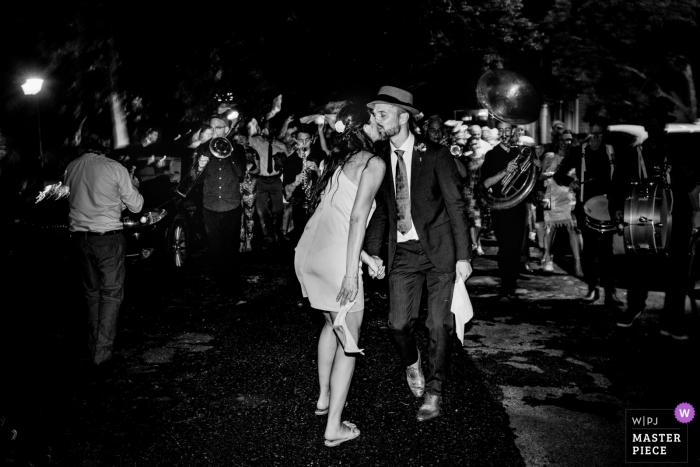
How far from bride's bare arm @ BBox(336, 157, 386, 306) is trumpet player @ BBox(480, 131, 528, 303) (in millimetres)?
4438

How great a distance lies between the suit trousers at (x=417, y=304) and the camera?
16.1 ft

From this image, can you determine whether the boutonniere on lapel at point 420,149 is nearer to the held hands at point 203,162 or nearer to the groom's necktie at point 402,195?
the groom's necktie at point 402,195

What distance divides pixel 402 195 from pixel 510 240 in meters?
3.75

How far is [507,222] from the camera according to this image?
839 cm

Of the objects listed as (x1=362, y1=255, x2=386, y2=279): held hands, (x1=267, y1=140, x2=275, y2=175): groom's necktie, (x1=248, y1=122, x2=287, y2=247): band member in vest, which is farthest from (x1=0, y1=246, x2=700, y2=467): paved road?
(x1=267, y1=140, x2=275, y2=175): groom's necktie

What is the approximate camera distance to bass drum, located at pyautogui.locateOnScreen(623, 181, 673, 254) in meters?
6.61

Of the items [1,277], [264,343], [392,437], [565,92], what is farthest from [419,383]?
[565,92]

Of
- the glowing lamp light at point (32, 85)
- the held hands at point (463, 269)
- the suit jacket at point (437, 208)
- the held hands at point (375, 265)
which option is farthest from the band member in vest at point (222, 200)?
the glowing lamp light at point (32, 85)

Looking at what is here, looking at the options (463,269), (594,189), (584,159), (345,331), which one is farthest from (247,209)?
(345,331)

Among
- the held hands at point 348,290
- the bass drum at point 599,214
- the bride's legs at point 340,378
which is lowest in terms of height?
the bride's legs at point 340,378

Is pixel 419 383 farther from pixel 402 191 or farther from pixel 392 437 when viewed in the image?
pixel 402 191

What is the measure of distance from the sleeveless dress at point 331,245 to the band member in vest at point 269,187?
9027mm

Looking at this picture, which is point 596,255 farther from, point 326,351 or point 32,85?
point 32,85

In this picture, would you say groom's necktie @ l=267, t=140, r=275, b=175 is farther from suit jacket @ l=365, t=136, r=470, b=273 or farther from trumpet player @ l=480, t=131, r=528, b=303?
suit jacket @ l=365, t=136, r=470, b=273
